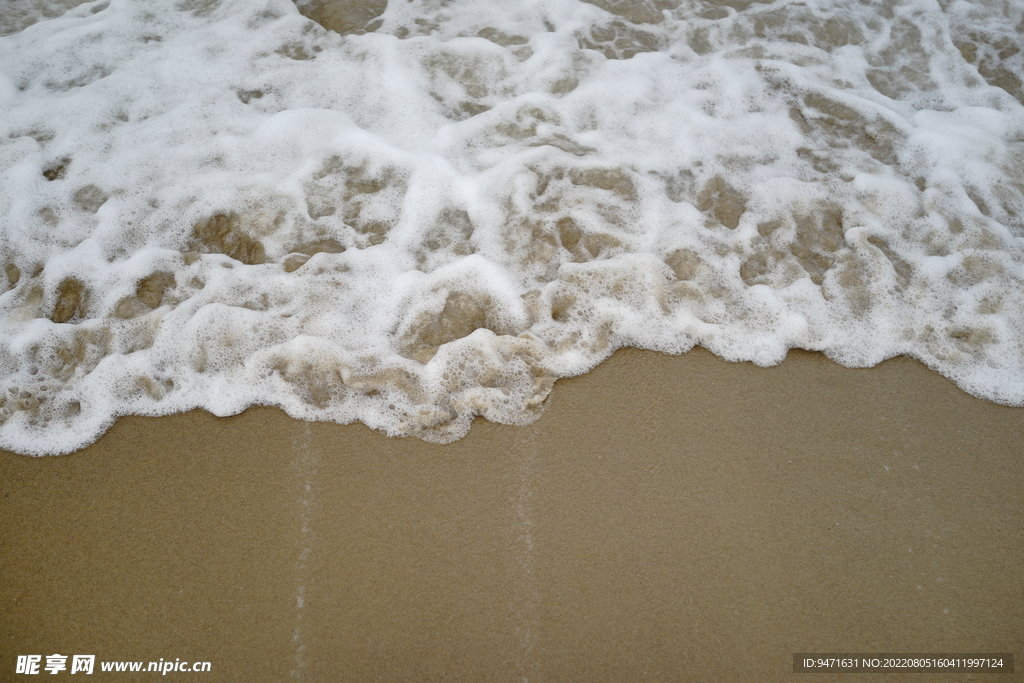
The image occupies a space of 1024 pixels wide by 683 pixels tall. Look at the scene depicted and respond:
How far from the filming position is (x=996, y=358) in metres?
2.10

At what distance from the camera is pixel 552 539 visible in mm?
1690

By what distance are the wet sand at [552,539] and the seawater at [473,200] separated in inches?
5.6

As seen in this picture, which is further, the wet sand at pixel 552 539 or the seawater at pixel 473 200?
the seawater at pixel 473 200

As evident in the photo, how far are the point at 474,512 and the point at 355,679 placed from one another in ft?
1.59

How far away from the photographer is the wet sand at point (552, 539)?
5.11 feet

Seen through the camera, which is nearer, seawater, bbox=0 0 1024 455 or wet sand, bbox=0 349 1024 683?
wet sand, bbox=0 349 1024 683

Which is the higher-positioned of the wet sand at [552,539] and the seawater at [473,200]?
the seawater at [473,200]

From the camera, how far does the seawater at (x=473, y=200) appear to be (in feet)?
6.72

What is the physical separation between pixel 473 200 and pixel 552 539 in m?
1.34

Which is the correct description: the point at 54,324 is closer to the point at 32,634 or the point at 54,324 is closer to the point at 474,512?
the point at 32,634

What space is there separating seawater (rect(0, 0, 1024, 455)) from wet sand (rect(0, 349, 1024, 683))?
0.14 m

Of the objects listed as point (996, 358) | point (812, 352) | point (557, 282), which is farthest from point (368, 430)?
point (996, 358)

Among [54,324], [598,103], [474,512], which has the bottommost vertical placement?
[474,512]

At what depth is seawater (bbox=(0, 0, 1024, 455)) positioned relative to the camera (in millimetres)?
2049
